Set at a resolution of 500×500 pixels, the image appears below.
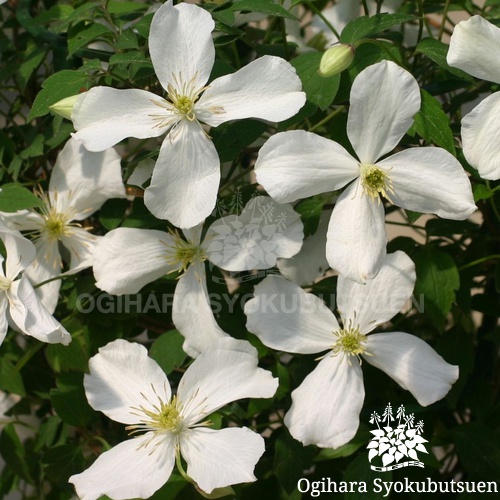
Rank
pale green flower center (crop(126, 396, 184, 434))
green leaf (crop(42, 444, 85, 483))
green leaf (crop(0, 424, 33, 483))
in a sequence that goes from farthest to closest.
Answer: green leaf (crop(0, 424, 33, 483)) < green leaf (crop(42, 444, 85, 483)) < pale green flower center (crop(126, 396, 184, 434))

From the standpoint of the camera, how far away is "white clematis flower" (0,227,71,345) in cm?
74

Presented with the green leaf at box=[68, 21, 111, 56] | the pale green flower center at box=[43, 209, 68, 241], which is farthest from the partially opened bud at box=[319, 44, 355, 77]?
the pale green flower center at box=[43, 209, 68, 241]

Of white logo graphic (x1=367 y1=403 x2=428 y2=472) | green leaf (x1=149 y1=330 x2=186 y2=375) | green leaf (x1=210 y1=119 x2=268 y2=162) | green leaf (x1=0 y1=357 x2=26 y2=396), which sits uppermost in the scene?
green leaf (x1=210 y1=119 x2=268 y2=162)

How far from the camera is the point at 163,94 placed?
84cm

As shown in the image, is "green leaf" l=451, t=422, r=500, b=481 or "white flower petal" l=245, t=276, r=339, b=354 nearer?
"white flower petal" l=245, t=276, r=339, b=354

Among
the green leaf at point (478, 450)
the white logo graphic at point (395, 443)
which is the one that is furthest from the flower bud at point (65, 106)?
the green leaf at point (478, 450)

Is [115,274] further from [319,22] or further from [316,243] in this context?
[319,22]

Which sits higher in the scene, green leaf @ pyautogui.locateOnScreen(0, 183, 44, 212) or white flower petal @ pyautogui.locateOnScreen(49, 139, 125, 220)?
green leaf @ pyautogui.locateOnScreen(0, 183, 44, 212)

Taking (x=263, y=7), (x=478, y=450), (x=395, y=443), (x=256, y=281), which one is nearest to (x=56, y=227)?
(x=256, y=281)

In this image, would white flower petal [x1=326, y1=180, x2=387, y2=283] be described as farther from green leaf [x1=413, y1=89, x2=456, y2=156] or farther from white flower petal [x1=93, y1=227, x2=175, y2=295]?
white flower petal [x1=93, y1=227, x2=175, y2=295]

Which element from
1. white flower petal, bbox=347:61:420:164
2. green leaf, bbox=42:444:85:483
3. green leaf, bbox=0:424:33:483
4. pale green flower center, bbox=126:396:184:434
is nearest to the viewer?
white flower petal, bbox=347:61:420:164

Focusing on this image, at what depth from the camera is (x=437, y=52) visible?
0.77 meters

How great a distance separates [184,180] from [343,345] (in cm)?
24

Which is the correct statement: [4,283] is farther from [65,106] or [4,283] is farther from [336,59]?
[336,59]
